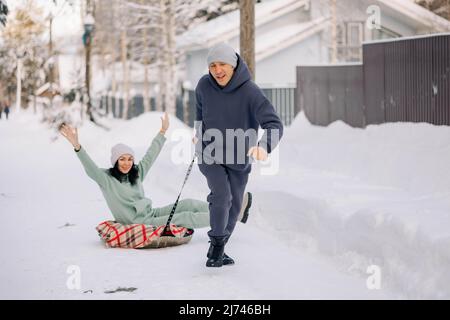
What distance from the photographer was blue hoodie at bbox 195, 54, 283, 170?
21.3 ft

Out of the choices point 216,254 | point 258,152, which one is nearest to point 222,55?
point 258,152

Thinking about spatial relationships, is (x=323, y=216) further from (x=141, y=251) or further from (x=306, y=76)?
(x=306, y=76)

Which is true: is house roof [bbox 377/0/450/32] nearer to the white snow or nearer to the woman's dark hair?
the white snow

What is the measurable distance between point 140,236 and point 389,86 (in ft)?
29.5

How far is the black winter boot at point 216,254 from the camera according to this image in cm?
664

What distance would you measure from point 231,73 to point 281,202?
3045 millimetres

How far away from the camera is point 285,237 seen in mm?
8289

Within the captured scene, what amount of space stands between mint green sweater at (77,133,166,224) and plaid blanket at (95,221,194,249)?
0.56ft

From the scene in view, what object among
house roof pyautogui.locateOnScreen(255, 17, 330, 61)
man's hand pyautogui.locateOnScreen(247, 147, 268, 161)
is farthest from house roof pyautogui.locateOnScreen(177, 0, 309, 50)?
man's hand pyautogui.locateOnScreen(247, 147, 268, 161)

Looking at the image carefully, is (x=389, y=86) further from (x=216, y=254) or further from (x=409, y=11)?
(x=409, y=11)

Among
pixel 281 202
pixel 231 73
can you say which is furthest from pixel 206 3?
pixel 231 73
